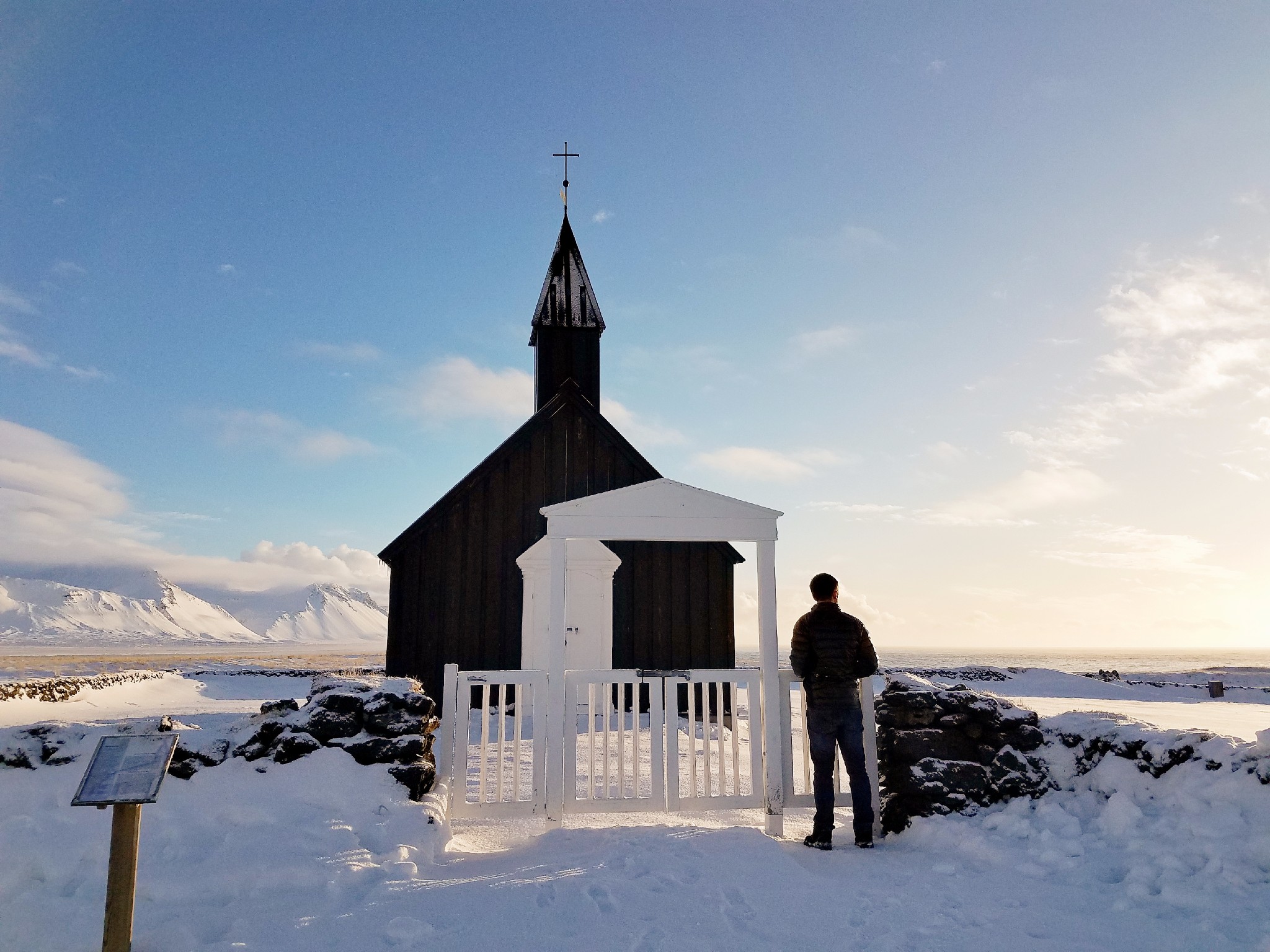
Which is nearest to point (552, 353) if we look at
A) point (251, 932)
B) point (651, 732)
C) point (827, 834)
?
point (651, 732)

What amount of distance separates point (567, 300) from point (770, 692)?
11.5 metres

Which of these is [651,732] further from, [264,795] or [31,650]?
[31,650]

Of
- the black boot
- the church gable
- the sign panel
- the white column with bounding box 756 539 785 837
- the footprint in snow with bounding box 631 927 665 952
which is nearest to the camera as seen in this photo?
the sign panel

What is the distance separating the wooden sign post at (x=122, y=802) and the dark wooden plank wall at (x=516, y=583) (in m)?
9.12

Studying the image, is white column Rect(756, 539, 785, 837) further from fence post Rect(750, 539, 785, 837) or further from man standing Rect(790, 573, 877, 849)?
man standing Rect(790, 573, 877, 849)

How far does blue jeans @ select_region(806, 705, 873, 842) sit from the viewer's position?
20.4ft

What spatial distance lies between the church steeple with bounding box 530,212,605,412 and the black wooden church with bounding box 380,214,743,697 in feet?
6.29

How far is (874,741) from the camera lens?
684 cm

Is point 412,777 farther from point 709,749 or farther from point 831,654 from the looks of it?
point 831,654

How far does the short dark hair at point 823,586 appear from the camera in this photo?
641 cm

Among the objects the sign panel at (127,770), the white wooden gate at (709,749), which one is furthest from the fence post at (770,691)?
the sign panel at (127,770)

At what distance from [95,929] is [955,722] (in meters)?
Answer: 6.29

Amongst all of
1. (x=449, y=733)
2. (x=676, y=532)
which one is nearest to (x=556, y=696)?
(x=449, y=733)

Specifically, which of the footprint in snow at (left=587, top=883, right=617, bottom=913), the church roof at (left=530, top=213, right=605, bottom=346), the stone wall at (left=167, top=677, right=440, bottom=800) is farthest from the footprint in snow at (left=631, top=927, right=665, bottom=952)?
the church roof at (left=530, top=213, right=605, bottom=346)
